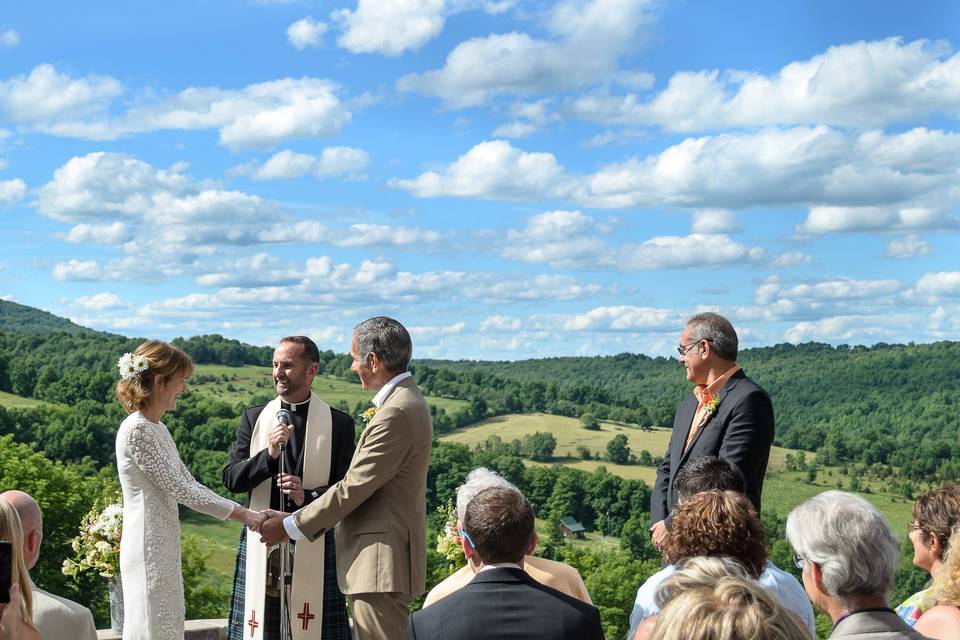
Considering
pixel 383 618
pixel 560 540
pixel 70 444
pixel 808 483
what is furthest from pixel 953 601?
pixel 808 483

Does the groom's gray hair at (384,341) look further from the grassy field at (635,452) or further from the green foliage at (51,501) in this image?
the grassy field at (635,452)

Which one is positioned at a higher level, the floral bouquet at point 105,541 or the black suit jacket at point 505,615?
the black suit jacket at point 505,615

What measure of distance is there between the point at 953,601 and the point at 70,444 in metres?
60.9

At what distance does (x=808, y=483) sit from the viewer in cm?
7319

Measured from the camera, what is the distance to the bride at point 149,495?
17.5 ft

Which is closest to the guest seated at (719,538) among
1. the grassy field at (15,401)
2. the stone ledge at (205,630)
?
the stone ledge at (205,630)

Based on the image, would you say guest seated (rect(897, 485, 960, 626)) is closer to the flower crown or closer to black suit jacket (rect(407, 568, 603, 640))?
black suit jacket (rect(407, 568, 603, 640))

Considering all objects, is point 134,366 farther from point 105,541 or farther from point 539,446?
point 539,446

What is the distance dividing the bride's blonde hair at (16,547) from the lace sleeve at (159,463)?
215cm

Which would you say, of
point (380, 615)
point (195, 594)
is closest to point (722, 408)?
point (380, 615)

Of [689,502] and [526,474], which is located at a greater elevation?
[689,502]

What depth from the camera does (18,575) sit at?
10.3ft

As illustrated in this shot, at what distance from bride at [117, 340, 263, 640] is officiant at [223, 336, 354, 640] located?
0.72 m

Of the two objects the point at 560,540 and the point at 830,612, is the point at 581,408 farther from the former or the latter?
the point at 830,612
